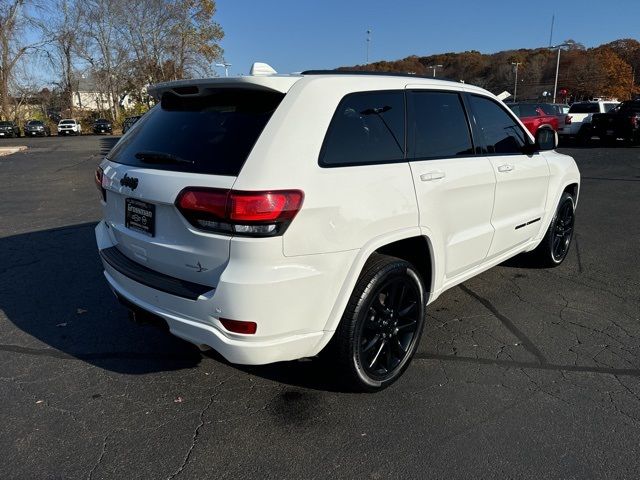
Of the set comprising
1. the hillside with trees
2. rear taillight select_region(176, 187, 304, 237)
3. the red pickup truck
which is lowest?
rear taillight select_region(176, 187, 304, 237)

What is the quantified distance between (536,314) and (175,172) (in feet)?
10.4

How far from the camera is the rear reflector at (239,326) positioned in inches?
92.6

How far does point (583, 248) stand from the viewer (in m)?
6.05

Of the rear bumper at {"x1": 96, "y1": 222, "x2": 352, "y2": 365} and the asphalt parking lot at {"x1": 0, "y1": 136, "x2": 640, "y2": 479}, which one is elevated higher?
the rear bumper at {"x1": 96, "y1": 222, "x2": 352, "y2": 365}

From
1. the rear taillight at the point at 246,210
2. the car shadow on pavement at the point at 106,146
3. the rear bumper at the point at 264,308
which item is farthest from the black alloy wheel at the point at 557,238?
the car shadow on pavement at the point at 106,146

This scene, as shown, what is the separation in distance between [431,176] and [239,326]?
1539 millimetres

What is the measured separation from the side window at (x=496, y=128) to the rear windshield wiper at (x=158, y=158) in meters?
2.32

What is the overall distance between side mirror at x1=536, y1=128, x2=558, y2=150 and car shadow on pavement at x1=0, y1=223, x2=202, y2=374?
11.6 feet

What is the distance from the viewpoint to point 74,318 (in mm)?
3973

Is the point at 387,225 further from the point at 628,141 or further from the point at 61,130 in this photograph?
the point at 61,130

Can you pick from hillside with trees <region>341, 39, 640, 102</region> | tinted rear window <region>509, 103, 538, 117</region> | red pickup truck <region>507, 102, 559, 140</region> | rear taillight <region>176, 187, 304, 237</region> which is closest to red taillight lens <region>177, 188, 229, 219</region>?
rear taillight <region>176, 187, 304, 237</region>

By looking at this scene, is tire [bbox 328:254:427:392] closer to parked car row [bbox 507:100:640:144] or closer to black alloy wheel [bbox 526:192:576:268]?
black alloy wheel [bbox 526:192:576:268]

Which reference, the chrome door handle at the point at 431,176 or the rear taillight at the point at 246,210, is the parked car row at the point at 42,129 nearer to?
the chrome door handle at the point at 431,176

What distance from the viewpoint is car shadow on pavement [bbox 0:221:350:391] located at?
10.7 ft
